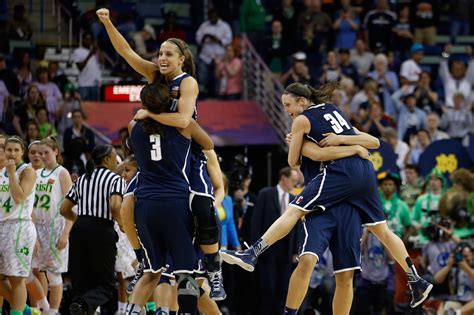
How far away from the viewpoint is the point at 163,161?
9883mm

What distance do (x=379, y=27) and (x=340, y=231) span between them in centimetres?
1255

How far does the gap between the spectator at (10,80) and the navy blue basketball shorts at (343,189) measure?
9009mm

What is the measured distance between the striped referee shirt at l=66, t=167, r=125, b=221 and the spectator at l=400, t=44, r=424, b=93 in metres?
9.36

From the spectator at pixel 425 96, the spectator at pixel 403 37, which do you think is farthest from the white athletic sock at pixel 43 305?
the spectator at pixel 403 37

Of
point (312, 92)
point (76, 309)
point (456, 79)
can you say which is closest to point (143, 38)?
point (456, 79)

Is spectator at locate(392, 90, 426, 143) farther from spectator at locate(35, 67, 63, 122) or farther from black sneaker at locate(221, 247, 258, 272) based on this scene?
black sneaker at locate(221, 247, 258, 272)

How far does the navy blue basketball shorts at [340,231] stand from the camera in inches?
409

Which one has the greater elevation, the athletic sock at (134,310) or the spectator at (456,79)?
the spectator at (456,79)

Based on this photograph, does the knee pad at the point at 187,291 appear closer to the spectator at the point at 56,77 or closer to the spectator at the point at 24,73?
the spectator at the point at 24,73

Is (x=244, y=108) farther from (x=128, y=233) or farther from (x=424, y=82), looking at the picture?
(x=128, y=233)

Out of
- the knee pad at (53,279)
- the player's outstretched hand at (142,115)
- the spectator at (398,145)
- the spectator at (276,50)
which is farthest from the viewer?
the spectator at (276,50)

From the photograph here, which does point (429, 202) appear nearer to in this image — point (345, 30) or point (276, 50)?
point (276, 50)

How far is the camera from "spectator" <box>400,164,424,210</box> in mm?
16828

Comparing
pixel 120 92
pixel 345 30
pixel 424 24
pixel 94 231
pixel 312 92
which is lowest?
pixel 94 231
